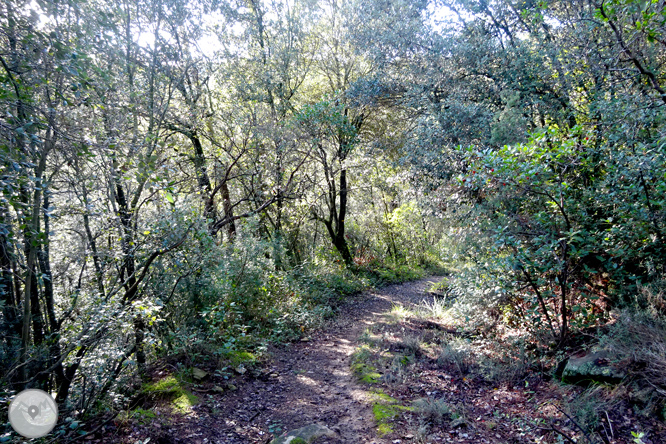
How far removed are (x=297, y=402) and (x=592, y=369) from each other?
380cm

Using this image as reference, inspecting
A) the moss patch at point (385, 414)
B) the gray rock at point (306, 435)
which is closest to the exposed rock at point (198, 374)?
the gray rock at point (306, 435)

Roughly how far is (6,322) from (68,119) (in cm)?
282

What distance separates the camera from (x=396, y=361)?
599 cm

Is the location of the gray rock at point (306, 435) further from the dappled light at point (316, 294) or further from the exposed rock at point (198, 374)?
the exposed rock at point (198, 374)

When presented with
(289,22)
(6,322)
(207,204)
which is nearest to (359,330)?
(207,204)

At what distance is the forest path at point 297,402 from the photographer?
4.23m

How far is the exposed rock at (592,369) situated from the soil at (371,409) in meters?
0.23

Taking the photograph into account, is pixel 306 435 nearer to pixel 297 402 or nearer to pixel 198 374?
pixel 297 402

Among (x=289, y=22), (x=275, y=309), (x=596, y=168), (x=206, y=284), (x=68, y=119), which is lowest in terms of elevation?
(x=275, y=309)

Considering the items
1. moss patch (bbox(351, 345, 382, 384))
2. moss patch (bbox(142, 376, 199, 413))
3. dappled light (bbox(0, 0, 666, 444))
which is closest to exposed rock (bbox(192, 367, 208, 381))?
dappled light (bbox(0, 0, 666, 444))

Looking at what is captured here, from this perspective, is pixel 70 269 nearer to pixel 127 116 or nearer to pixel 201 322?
pixel 201 322

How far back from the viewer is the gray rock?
3914 millimetres

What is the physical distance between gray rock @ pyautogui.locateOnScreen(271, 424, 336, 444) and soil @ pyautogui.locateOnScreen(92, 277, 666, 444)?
4.8 inches

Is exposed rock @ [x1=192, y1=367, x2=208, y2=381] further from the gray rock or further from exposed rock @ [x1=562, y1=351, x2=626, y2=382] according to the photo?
exposed rock @ [x1=562, y1=351, x2=626, y2=382]
